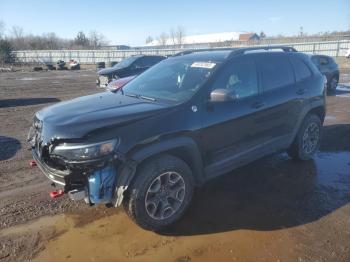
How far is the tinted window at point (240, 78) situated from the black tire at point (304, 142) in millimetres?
1464

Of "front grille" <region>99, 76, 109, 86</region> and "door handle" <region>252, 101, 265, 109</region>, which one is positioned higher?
"door handle" <region>252, 101, 265, 109</region>

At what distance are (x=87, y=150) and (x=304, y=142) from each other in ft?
12.8

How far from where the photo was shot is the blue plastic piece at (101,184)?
3.25 meters

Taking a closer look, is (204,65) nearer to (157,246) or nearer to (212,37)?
(157,246)

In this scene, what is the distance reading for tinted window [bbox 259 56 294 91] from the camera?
4.91 metres

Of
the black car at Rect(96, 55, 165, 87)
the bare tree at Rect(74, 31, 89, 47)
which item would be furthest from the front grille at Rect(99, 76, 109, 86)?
the bare tree at Rect(74, 31, 89, 47)

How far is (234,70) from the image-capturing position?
446 cm

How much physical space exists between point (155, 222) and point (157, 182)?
44 cm

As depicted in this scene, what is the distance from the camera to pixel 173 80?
4527 mm

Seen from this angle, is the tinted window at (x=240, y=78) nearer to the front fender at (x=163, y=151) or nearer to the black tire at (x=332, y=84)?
the front fender at (x=163, y=151)

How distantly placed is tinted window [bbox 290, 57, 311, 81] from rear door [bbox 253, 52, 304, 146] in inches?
4.8

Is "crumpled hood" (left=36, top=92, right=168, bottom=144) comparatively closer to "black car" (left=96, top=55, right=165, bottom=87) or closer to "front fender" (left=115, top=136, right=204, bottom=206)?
"front fender" (left=115, top=136, right=204, bottom=206)

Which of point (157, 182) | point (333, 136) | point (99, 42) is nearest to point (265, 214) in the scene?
point (157, 182)

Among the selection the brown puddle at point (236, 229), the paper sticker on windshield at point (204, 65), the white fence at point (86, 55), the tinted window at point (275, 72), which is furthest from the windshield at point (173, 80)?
the white fence at point (86, 55)
